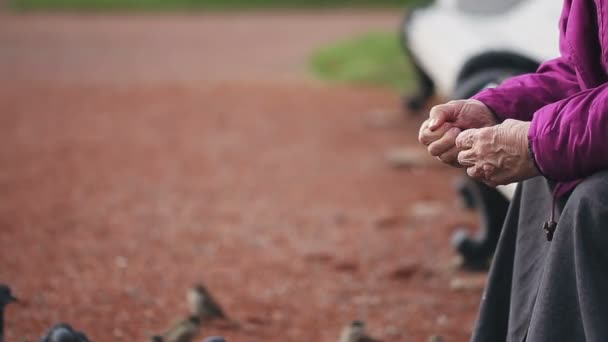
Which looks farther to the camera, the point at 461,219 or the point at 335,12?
the point at 335,12

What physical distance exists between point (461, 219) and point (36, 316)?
284 centimetres

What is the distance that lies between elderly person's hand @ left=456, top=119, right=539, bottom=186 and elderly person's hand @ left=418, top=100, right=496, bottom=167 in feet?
0.42

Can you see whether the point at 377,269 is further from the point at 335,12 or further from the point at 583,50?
the point at 335,12

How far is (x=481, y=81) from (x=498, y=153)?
1617 millimetres

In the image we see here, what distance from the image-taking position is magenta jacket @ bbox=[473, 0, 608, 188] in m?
2.36

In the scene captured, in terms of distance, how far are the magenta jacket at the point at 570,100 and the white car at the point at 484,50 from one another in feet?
1.56

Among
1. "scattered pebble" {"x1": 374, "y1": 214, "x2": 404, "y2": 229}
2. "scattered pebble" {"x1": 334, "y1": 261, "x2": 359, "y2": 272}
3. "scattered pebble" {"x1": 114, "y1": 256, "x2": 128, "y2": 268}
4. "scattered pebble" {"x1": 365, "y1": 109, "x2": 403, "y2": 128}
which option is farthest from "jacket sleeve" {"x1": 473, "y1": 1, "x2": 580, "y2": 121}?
"scattered pebble" {"x1": 365, "y1": 109, "x2": 403, "y2": 128}

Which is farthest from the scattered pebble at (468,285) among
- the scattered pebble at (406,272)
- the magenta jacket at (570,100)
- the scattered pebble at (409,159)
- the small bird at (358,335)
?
the scattered pebble at (409,159)

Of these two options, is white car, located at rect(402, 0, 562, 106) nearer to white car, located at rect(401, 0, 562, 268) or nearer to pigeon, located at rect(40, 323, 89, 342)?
white car, located at rect(401, 0, 562, 268)

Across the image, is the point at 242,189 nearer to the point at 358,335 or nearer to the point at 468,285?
the point at 468,285

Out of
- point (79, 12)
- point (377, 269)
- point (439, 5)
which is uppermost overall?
point (79, 12)

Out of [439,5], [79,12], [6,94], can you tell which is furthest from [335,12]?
[439,5]

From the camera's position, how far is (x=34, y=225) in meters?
5.61

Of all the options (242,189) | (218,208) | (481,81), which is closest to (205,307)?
(481,81)
